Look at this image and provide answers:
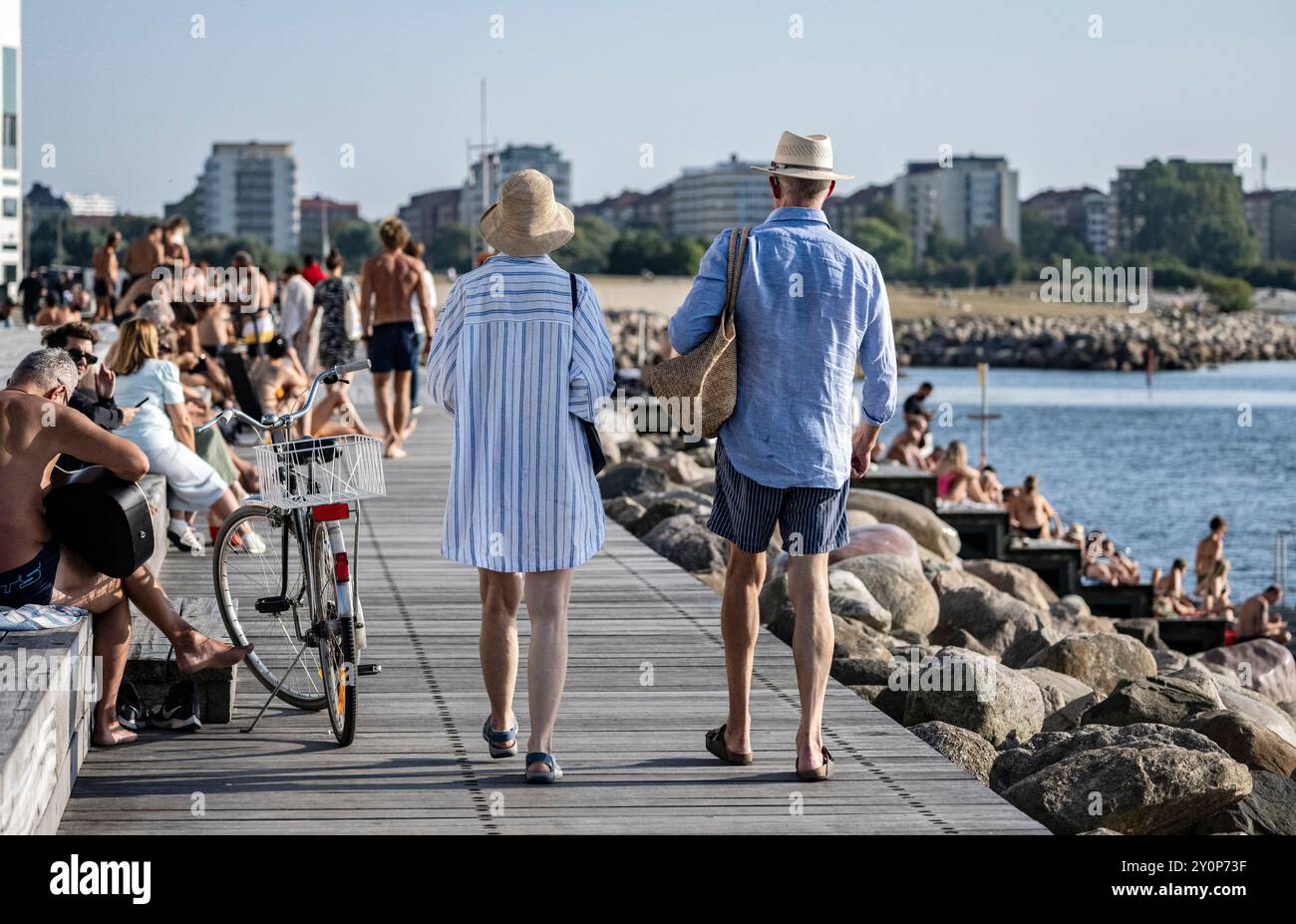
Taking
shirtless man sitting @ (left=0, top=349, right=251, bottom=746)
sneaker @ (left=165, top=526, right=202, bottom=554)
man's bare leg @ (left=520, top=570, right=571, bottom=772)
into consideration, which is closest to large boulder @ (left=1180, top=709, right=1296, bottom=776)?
man's bare leg @ (left=520, top=570, right=571, bottom=772)

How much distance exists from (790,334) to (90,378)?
13.9 ft

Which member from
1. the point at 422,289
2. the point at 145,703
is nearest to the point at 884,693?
the point at 145,703

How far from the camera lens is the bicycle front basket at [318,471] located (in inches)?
247

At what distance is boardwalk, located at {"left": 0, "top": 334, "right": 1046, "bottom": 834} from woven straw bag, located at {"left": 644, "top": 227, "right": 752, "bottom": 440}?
116 cm

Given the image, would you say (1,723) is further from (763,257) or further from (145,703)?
(763,257)

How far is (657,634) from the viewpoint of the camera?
28.5ft

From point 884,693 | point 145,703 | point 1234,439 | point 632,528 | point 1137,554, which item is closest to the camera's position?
point 145,703

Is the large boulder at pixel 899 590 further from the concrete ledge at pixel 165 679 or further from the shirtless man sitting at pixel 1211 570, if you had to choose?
the shirtless man sitting at pixel 1211 570

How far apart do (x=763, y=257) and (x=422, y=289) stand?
886 centimetres

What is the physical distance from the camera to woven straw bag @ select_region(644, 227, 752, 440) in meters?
5.71

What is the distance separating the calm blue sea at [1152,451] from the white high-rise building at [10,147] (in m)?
26.6

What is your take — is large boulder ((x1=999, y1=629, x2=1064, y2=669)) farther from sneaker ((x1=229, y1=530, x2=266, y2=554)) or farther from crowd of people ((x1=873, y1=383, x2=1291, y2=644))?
crowd of people ((x1=873, y1=383, x2=1291, y2=644))

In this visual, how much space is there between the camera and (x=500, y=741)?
618cm
